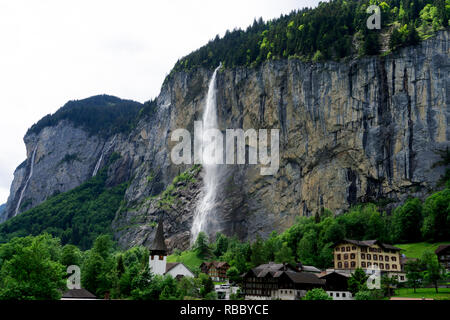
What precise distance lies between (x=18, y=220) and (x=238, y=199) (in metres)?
103

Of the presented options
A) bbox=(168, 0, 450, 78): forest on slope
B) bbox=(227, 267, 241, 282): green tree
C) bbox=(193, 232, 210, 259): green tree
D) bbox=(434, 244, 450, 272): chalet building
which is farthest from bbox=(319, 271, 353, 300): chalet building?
bbox=(168, 0, 450, 78): forest on slope

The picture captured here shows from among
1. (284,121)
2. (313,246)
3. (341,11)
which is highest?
(341,11)

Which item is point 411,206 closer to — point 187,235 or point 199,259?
point 199,259

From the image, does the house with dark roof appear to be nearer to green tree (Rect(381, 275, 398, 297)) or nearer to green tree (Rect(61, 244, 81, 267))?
green tree (Rect(61, 244, 81, 267))

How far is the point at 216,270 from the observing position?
93875 millimetres

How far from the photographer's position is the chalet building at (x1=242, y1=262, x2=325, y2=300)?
66.3 metres

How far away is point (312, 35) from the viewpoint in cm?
12450

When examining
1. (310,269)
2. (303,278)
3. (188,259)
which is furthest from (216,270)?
(303,278)

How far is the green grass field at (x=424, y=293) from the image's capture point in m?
52.1

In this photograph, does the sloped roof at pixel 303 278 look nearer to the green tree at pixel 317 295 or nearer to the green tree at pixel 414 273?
the green tree at pixel 317 295

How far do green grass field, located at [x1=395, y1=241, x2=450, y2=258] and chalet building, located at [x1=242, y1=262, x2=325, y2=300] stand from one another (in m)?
20.4

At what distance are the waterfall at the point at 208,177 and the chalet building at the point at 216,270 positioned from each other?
2985 centimetres

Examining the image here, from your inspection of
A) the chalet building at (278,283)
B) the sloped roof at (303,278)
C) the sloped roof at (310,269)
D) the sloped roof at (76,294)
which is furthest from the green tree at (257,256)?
the sloped roof at (76,294)
